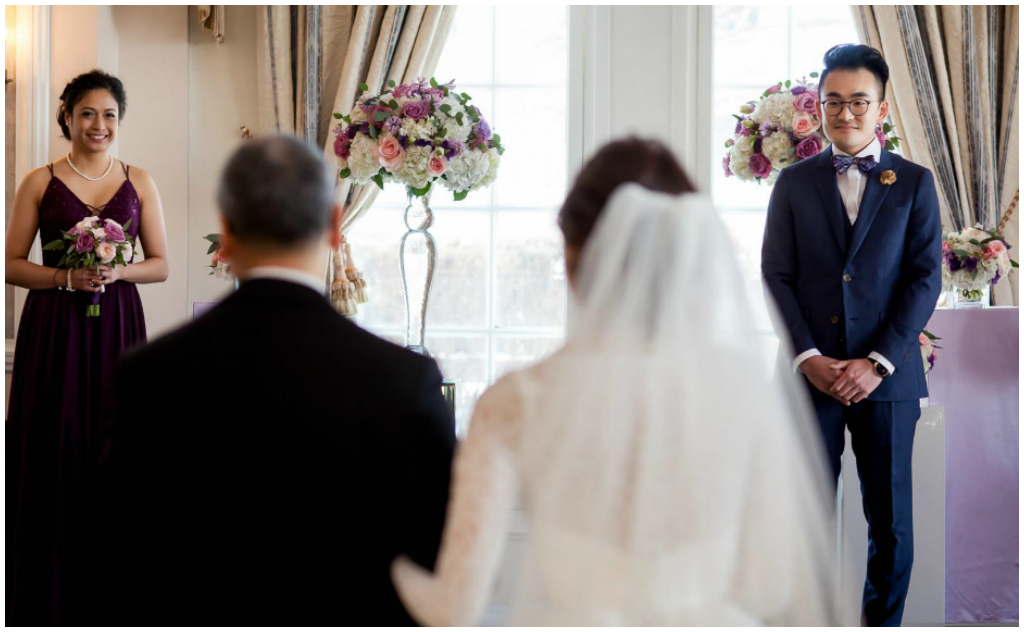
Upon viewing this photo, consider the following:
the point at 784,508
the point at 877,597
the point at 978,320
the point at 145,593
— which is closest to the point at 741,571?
the point at 784,508

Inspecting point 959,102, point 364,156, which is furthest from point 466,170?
point 959,102

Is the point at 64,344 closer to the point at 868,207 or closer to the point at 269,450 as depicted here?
the point at 269,450

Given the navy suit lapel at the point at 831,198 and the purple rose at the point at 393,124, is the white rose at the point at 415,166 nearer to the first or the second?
the purple rose at the point at 393,124

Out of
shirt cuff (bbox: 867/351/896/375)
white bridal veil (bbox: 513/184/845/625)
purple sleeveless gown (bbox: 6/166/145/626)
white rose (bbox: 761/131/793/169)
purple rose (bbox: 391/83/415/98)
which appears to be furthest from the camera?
white rose (bbox: 761/131/793/169)

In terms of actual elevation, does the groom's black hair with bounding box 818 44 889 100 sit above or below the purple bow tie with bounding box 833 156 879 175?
above

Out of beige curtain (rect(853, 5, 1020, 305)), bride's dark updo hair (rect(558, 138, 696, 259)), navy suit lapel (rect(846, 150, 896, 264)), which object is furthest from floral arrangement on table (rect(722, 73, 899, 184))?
bride's dark updo hair (rect(558, 138, 696, 259))

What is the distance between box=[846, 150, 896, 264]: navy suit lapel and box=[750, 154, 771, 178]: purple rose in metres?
0.93

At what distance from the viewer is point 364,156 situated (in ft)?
11.6

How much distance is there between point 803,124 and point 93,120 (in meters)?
2.79

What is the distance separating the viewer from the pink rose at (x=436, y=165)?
11.4ft

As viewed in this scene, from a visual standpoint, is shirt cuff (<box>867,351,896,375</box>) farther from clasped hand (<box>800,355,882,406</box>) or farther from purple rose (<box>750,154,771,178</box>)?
purple rose (<box>750,154,771,178</box>)

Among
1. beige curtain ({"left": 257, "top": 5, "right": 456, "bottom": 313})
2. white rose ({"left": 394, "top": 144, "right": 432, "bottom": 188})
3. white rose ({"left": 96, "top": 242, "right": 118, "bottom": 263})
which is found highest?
beige curtain ({"left": 257, "top": 5, "right": 456, "bottom": 313})

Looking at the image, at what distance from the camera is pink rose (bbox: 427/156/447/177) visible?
346 centimetres

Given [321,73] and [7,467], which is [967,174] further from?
[7,467]
